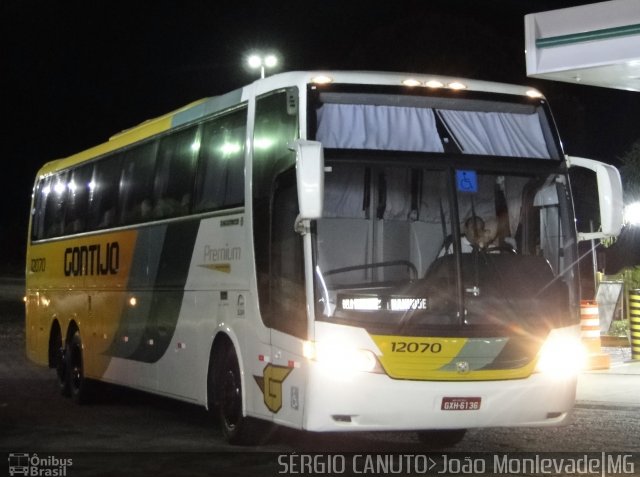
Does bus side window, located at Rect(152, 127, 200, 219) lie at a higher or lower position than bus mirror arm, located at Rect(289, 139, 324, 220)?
higher

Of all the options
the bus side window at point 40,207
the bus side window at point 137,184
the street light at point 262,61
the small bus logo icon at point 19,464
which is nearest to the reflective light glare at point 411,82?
the bus side window at point 137,184

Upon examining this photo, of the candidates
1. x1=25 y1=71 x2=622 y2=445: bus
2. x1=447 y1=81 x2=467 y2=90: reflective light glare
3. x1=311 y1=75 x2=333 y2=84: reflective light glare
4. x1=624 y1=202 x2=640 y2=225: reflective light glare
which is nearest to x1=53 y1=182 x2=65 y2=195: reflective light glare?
x1=25 y1=71 x2=622 y2=445: bus

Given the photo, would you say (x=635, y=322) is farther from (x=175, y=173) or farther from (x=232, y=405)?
(x=232, y=405)

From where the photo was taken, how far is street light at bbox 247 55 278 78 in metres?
29.2

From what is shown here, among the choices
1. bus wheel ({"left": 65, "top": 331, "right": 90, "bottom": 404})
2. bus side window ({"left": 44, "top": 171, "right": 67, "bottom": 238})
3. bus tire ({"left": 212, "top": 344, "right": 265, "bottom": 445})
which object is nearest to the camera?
bus tire ({"left": 212, "top": 344, "right": 265, "bottom": 445})

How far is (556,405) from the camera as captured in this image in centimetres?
1068

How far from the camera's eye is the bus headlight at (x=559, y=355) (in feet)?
34.8

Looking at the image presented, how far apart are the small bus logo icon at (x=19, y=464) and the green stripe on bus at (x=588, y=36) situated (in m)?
10.8

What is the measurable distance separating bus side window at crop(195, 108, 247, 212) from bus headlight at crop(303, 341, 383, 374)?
2148 millimetres

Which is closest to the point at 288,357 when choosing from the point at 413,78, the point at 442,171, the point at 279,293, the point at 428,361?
the point at 279,293

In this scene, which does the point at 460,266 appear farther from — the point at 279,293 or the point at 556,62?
the point at 556,62

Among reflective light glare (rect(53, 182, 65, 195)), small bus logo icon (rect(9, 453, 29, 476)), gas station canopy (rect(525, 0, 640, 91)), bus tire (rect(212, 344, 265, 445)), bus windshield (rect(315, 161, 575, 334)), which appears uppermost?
gas station canopy (rect(525, 0, 640, 91))

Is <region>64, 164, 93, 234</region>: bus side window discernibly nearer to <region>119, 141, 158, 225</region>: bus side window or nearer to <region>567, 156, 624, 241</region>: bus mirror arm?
<region>119, 141, 158, 225</region>: bus side window

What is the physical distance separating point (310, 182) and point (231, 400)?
10.4 feet
